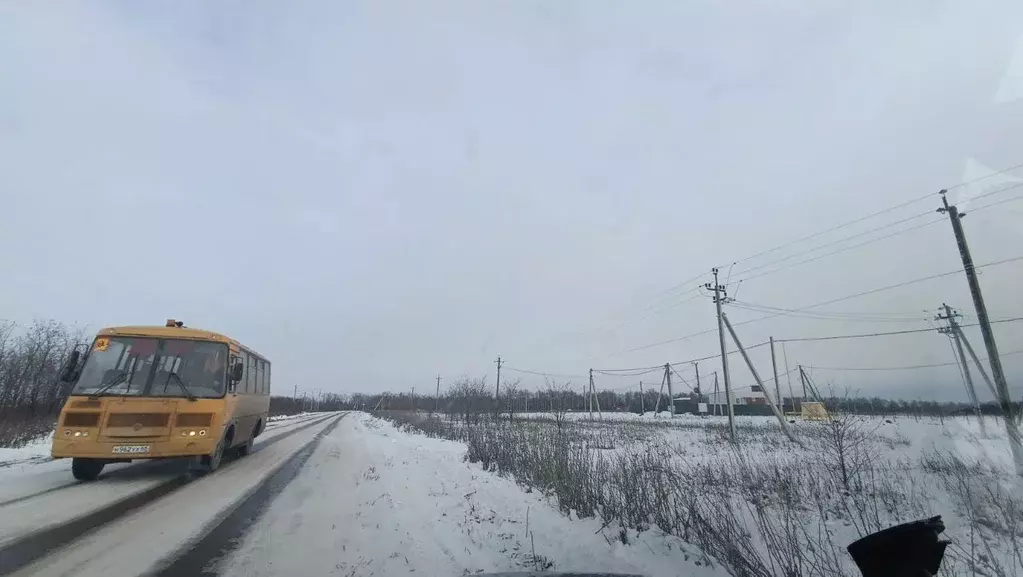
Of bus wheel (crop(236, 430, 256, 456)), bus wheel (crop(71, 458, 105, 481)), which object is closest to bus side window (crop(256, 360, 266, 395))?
bus wheel (crop(236, 430, 256, 456))

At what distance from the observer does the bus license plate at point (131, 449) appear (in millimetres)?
8672

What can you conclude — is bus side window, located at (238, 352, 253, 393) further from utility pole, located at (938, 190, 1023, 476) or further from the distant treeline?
utility pole, located at (938, 190, 1023, 476)

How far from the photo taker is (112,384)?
30.1 ft

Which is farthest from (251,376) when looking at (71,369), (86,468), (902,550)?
(902,550)

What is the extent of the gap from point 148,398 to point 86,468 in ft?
5.50

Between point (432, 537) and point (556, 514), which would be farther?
point (556, 514)

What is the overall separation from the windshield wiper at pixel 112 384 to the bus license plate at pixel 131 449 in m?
1.04

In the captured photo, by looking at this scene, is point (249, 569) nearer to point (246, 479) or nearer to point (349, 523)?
point (349, 523)

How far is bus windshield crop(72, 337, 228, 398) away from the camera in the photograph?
30.2 ft

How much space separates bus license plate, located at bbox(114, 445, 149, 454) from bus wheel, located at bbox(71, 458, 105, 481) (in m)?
0.64

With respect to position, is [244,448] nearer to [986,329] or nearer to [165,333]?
[165,333]

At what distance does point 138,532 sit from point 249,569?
2224 millimetres

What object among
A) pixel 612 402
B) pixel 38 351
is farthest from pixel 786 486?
pixel 612 402

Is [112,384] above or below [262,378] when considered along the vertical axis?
below
